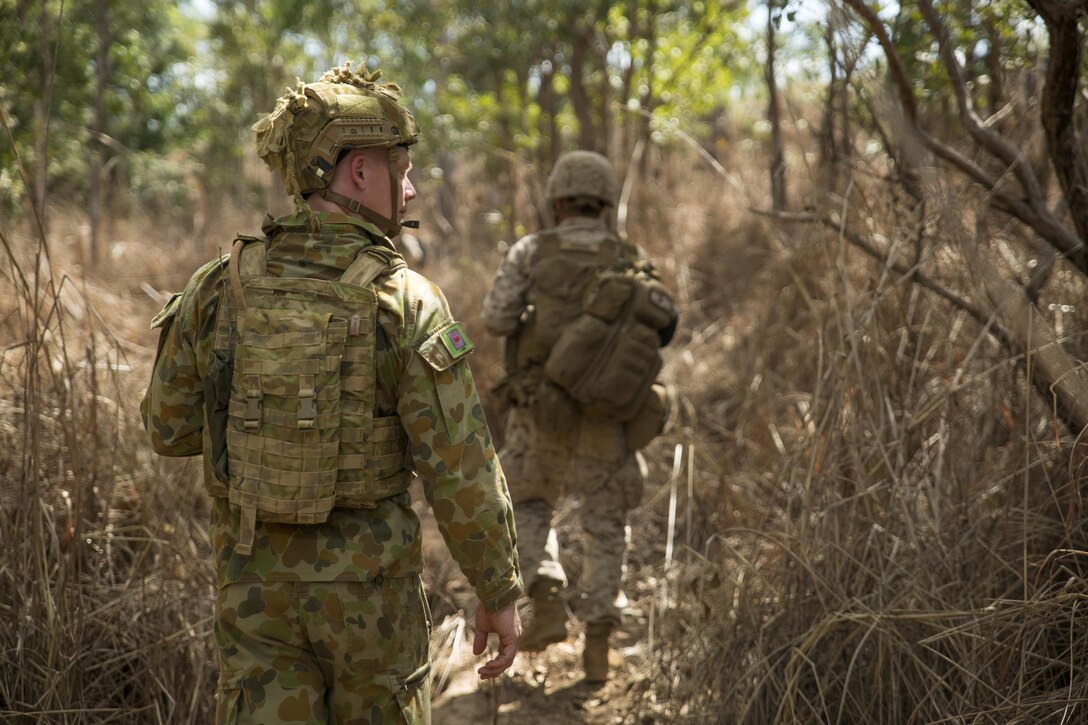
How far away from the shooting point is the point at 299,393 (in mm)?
1959

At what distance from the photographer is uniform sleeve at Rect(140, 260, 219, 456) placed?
208cm

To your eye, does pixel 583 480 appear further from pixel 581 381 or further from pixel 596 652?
pixel 596 652

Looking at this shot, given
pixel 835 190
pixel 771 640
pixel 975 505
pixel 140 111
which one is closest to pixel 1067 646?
pixel 975 505

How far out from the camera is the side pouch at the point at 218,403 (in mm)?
2014

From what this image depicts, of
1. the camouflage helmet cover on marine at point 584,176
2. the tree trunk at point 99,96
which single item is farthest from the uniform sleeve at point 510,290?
the tree trunk at point 99,96

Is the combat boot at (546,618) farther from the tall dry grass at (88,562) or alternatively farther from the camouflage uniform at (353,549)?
the camouflage uniform at (353,549)

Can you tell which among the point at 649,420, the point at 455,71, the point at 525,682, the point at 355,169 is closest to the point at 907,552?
the point at 649,420

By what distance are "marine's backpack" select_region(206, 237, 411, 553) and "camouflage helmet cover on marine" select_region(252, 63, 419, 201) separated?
0.71 feet

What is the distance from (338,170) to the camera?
2.09 meters

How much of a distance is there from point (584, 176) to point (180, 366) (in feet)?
7.16

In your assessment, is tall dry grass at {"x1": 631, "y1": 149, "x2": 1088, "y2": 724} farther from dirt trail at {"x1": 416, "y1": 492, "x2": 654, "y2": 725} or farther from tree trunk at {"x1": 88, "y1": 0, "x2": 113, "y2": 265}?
tree trunk at {"x1": 88, "y1": 0, "x2": 113, "y2": 265}

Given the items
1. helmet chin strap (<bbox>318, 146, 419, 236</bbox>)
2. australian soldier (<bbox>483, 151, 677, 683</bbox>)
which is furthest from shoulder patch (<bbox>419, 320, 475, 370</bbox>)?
australian soldier (<bbox>483, 151, 677, 683</bbox>)

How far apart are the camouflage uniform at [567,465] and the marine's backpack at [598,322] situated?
80 millimetres

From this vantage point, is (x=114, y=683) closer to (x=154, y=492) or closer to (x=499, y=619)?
(x=154, y=492)
